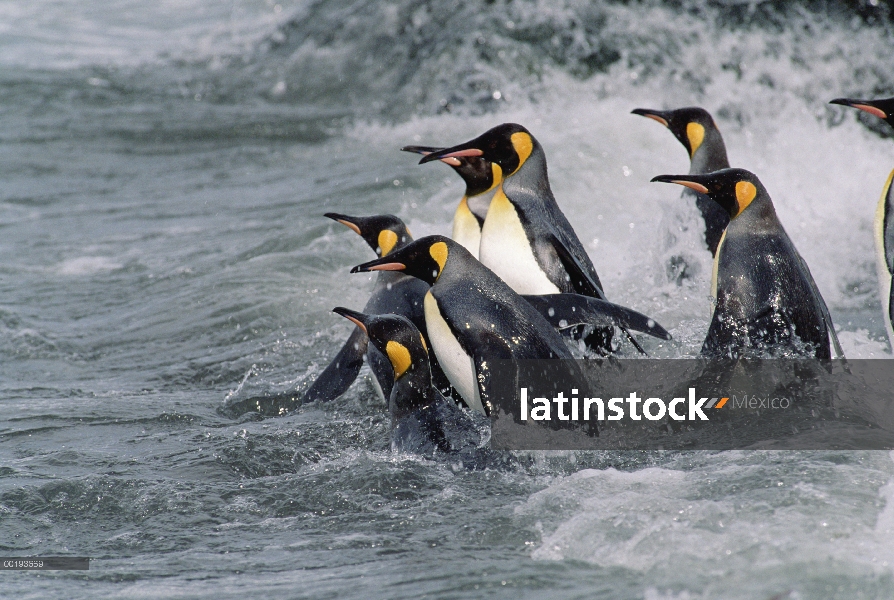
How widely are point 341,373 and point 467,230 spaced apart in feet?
3.87

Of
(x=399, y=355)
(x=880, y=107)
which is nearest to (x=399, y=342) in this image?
(x=399, y=355)

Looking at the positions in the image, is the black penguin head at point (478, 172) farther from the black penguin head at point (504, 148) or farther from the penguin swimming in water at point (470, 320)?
the penguin swimming in water at point (470, 320)

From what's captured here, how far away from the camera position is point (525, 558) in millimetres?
2877

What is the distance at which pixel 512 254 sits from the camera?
4758 millimetres

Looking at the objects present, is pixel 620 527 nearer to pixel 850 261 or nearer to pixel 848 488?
pixel 848 488

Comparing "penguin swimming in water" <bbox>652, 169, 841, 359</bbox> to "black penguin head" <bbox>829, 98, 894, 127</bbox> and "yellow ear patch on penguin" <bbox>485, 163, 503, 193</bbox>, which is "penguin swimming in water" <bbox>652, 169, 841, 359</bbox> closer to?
"black penguin head" <bbox>829, 98, 894, 127</bbox>

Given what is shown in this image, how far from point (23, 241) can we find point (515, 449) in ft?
17.9

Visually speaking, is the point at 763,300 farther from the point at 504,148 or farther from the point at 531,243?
the point at 504,148

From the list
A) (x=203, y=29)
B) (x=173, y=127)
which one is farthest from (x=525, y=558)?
(x=203, y=29)

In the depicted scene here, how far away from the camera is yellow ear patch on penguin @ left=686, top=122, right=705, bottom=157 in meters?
→ 5.77

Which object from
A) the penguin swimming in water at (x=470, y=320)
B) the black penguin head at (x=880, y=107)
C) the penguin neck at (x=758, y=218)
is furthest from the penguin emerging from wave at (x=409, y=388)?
the black penguin head at (x=880, y=107)

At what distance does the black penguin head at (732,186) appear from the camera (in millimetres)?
4027

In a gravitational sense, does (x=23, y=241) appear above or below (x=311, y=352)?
above

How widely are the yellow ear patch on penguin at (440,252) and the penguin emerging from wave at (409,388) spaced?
29 centimetres
